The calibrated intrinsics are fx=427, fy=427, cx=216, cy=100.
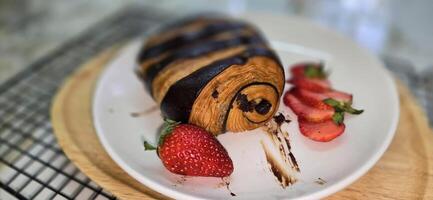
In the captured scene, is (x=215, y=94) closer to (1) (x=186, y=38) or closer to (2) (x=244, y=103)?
(2) (x=244, y=103)

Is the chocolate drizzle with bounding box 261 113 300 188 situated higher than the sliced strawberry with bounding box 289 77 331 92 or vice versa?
the sliced strawberry with bounding box 289 77 331 92

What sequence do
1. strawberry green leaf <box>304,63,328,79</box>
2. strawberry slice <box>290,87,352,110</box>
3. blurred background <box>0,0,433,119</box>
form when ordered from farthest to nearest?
blurred background <box>0,0,433,119</box>, strawberry green leaf <box>304,63,328,79</box>, strawberry slice <box>290,87,352,110</box>

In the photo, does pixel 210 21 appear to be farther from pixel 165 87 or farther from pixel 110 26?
pixel 110 26

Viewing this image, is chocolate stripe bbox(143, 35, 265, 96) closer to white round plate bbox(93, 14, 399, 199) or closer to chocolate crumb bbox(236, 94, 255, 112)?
white round plate bbox(93, 14, 399, 199)

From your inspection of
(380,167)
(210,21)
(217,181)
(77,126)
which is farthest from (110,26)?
(380,167)

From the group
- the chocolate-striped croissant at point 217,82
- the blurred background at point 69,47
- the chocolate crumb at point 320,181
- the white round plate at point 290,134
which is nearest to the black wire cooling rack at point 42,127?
the blurred background at point 69,47

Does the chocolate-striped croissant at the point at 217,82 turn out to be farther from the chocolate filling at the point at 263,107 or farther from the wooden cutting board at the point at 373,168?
the wooden cutting board at the point at 373,168

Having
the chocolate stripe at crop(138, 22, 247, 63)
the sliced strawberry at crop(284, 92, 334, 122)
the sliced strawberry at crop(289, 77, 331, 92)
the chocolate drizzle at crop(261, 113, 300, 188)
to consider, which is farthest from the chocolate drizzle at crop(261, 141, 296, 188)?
the chocolate stripe at crop(138, 22, 247, 63)

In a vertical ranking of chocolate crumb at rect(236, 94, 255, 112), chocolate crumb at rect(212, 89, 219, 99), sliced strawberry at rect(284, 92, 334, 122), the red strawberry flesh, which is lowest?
the red strawberry flesh
